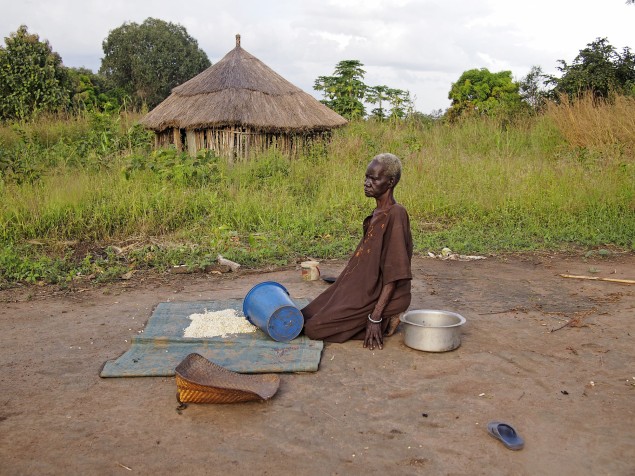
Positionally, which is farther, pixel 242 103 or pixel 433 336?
pixel 242 103

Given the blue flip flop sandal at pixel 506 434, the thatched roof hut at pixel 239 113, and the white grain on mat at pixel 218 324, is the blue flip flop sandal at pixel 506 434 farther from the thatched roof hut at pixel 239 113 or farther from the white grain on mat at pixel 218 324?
the thatched roof hut at pixel 239 113

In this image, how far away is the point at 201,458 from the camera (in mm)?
2652

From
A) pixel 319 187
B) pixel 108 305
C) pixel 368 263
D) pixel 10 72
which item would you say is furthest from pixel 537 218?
pixel 10 72

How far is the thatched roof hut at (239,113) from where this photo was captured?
34.7 feet

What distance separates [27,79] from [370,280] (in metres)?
12.1

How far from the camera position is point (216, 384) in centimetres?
321

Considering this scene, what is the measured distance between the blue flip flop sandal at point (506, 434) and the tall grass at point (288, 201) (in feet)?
11.7

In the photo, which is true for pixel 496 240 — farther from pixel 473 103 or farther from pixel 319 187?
pixel 473 103

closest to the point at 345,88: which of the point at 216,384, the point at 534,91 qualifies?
the point at 534,91

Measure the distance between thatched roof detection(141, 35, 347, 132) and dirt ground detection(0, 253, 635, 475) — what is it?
20.2ft

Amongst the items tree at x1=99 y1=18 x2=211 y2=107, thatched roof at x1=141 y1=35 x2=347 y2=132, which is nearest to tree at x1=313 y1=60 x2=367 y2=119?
thatched roof at x1=141 y1=35 x2=347 y2=132

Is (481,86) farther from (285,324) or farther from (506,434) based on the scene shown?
(506,434)

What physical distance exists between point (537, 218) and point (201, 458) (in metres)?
6.08

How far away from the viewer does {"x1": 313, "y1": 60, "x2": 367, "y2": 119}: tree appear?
48.6 feet
